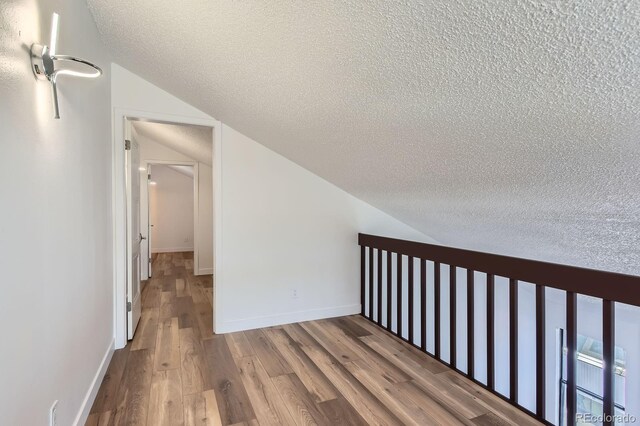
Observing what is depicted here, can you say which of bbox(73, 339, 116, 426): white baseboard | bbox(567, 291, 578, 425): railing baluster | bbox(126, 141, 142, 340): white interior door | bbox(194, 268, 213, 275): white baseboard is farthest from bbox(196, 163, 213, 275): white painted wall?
bbox(567, 291, 578, 425): railing baluster

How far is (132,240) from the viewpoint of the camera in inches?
109

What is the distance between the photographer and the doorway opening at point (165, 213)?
9.07 ft

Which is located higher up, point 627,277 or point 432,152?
point 432,152

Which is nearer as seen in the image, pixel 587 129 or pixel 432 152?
pixel 587 129

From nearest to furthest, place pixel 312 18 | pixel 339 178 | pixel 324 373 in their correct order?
pixel 312 18 < pixel 324 373 < pixel 339 178

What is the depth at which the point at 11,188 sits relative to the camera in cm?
95

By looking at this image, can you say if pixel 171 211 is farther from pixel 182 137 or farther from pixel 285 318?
pixel 285 318

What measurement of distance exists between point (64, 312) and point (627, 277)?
2.47 metres

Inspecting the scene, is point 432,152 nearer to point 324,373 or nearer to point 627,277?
point 627,277

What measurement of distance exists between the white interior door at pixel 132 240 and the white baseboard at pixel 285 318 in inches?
29.8

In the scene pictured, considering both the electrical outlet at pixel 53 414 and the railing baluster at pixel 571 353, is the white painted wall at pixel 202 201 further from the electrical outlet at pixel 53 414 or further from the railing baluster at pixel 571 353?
the railing baluster at pixel 571 353

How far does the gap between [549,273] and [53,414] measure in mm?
2373

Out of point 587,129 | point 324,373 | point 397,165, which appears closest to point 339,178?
point 397,165

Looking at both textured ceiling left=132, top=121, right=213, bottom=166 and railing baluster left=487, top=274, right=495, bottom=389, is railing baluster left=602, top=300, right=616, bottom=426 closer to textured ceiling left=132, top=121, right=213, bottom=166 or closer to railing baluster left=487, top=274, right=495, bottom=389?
railing baluster left=487, top=274, right=495, bottom=389
